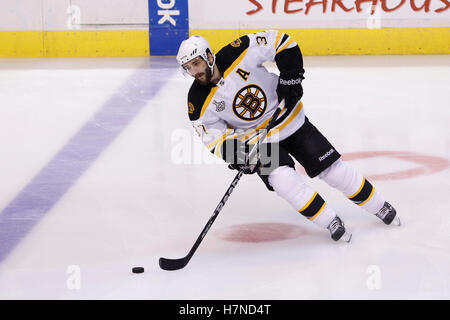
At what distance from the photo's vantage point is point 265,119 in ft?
10.2

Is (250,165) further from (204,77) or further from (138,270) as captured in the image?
(138,270)

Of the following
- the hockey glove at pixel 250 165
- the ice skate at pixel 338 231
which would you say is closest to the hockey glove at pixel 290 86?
the hockey glove at pixel 250 165

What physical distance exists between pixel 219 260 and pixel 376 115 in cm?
271

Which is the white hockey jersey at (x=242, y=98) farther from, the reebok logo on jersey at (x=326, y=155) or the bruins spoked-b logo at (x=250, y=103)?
the reebok logo on jersey at (x=326, y=155)

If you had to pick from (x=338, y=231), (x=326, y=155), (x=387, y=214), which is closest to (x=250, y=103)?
(x=326, y=155)

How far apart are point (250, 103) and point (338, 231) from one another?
61 cm

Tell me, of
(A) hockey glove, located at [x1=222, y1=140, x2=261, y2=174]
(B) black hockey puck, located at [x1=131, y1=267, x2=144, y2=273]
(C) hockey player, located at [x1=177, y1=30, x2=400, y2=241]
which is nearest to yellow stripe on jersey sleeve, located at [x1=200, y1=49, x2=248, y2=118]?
(C) hockey player, located at [x1=177, y1=30, x2=400, y2=241]

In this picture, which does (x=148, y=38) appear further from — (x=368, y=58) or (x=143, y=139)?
(x=143, y=139)

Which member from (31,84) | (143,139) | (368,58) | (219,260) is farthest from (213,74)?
(368,58)

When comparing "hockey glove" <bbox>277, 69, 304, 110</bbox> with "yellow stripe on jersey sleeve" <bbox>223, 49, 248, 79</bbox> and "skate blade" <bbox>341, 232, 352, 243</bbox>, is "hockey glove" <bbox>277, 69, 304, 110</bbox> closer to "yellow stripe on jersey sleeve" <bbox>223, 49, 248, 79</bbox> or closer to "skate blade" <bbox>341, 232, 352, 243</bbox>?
"yellow stripe on jersey sleeve" <bbox>223, 49, 248, 79</bbox>

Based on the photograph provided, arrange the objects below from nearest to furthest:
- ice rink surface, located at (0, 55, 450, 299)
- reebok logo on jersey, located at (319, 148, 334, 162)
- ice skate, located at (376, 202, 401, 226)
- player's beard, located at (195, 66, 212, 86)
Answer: ice rink surface, located at (0, 55, 450, 299) < player's beard, located at (195, 66, 212, 86) < reebok logo on jersey, located at (319, 148, 334, 162) < ice skate, located at (376, 202, 401, 226)

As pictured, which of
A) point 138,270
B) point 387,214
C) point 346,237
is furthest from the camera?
point 387,214

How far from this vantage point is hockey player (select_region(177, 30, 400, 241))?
2.98m

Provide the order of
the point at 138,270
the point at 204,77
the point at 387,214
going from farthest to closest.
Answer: the point at 387,214 < the point at 204,77 < the point at 138,270
